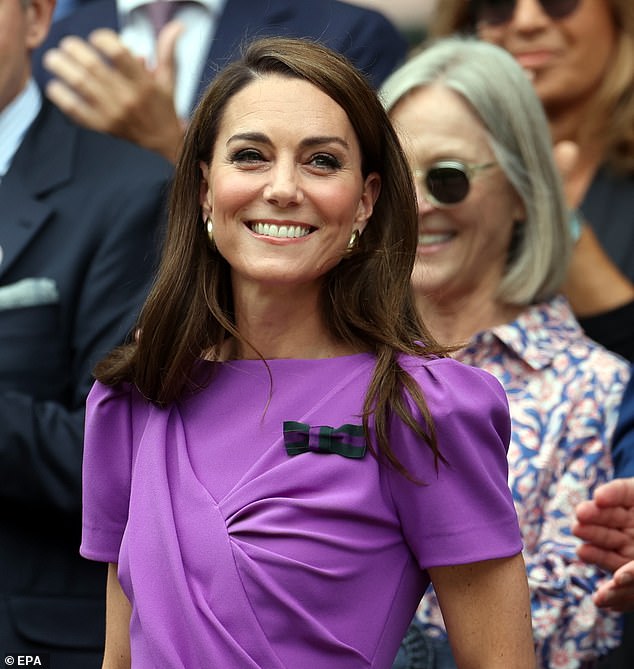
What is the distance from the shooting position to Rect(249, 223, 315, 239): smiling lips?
238 cm

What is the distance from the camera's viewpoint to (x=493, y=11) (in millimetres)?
4285

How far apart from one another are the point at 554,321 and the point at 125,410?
134 cm

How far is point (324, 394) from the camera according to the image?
240 cm

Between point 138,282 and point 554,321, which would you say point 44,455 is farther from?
point 554,321

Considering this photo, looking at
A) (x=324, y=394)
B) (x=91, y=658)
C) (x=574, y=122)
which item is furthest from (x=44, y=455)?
(x=574, y=122)

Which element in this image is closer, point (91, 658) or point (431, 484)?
point (431, 484)

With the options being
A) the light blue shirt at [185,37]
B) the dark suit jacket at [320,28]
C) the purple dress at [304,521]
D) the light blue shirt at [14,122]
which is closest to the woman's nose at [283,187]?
the purple dress at [304,521]

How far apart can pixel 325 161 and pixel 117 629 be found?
2.93 ft

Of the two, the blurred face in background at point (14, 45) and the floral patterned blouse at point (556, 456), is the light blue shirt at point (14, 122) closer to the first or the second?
the blurred face in background at point (14, 45)

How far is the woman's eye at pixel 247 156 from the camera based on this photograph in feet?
7.88

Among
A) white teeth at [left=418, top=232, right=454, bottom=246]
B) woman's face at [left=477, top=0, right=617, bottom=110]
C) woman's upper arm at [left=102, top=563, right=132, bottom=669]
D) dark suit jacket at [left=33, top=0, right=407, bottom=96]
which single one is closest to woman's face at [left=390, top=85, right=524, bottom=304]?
white teeth at [left=418, top=232, right=454, bottom=246]

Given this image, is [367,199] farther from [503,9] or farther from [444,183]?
[503,9]

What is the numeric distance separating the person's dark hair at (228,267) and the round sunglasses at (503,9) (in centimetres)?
184

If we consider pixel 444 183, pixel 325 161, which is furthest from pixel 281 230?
pixel 444 183
